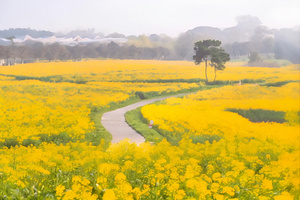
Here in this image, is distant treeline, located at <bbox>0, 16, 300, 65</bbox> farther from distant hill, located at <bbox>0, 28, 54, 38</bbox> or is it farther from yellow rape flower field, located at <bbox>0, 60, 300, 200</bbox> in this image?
yellow rape flower field, located at <bbox>0, 60, 300, 200</bbox>

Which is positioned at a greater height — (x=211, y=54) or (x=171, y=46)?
(x=171, y=46)

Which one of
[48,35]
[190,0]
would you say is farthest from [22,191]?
[190,0]

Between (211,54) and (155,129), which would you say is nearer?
(155,129)

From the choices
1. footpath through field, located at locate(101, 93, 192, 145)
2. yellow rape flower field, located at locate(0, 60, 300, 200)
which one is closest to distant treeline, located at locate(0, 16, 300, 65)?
yellow rape flower field, located at locate(0, 60, 300, 200)

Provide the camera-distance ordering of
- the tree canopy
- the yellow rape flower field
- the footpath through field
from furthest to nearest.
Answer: the tree canopy, the footpath through field, the yellow rape flower field

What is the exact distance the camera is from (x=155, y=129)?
5.80 metres

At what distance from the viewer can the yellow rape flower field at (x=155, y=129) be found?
15.6 ft

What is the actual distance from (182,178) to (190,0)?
10.9 feet

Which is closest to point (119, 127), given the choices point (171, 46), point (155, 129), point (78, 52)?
point (155, 129)

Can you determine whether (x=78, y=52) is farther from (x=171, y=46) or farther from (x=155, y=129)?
(x=155, y=129)

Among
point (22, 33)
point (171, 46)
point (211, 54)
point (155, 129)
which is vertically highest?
point (22, 33)

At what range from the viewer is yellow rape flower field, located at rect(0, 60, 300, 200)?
4.75 meters

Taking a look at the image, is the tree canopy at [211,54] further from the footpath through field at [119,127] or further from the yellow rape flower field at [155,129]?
the footpath through field at [119,127]

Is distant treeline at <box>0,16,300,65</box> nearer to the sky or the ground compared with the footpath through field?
nearer to the sky
